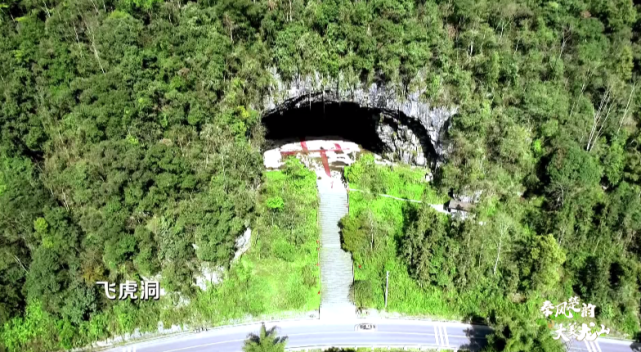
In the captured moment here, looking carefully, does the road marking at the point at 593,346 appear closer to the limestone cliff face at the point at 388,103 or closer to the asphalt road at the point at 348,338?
the asphalt road at the point at 348,338

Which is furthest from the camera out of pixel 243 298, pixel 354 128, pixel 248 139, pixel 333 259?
pixel 354 128

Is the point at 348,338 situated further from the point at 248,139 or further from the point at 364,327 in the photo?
the point at 248,139

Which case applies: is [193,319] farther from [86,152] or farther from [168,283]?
[86,152]

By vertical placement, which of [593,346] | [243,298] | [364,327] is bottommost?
[593,346]

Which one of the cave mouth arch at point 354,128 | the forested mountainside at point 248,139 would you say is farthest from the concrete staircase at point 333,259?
the cave mouth arch at point 354,128

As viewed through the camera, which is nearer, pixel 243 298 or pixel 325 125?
pixel 243 298

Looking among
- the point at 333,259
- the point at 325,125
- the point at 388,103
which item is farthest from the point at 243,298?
the point at 325,125
